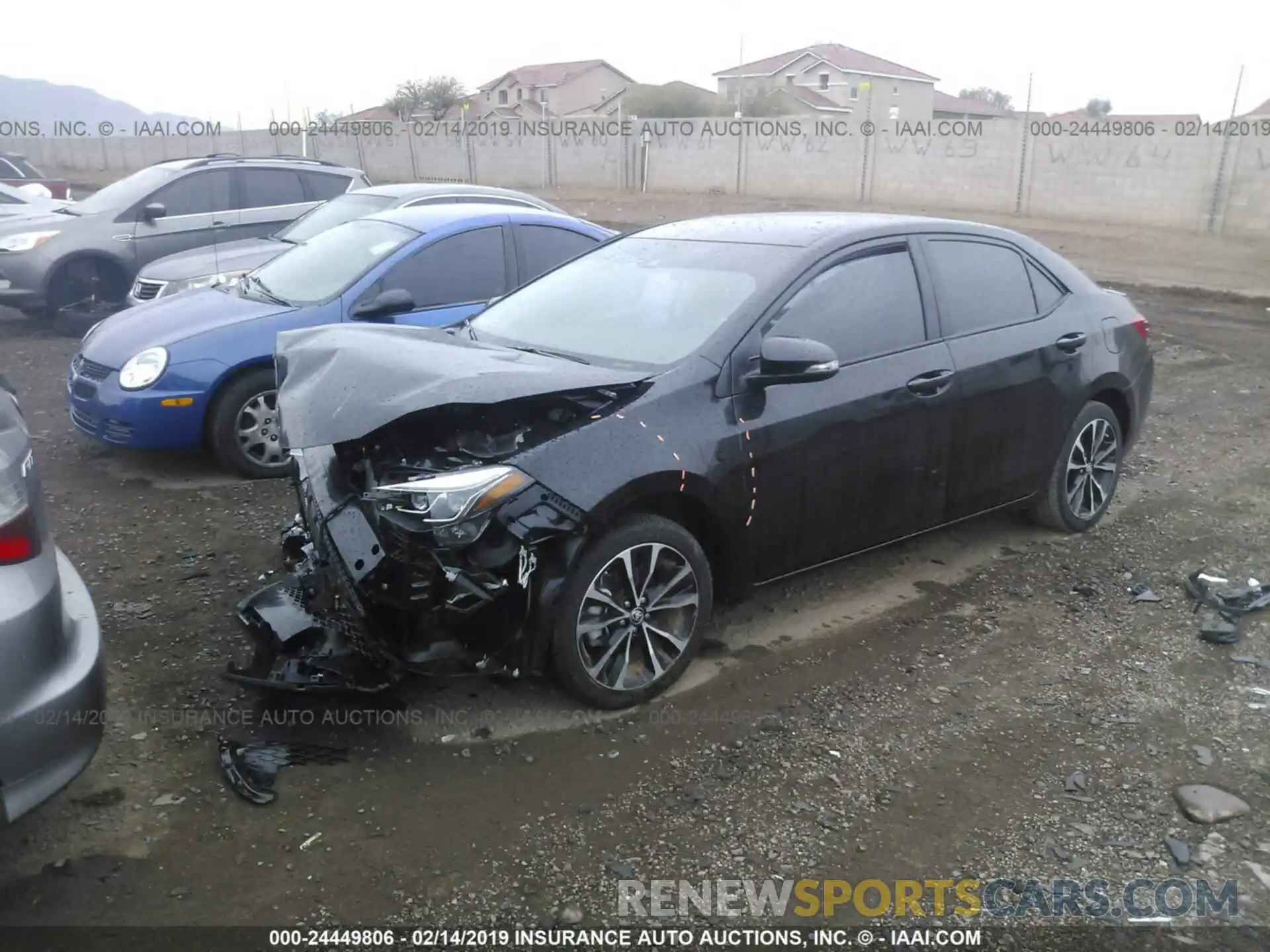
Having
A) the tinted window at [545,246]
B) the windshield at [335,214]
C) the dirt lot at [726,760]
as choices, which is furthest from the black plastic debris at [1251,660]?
the windshield at [335,214]

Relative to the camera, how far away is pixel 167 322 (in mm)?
6379

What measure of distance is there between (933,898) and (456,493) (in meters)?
1.90

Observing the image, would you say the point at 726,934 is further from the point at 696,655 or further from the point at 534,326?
the point at 534,326

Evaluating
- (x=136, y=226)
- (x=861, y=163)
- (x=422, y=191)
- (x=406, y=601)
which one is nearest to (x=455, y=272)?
(x=422, y=191)

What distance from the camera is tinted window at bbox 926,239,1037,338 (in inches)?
190

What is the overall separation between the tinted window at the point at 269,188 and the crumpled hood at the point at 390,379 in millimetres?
7780

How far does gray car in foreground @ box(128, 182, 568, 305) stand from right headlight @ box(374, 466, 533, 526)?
549cm

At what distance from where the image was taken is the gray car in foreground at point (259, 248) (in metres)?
8.60

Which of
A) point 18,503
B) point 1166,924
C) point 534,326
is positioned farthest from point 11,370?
point 1166,924

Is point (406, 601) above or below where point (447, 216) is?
below

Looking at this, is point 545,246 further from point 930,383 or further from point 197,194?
point 197,194

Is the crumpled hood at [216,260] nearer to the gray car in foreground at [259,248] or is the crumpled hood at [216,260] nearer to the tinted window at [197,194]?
the gray car in foreground at [259,248]

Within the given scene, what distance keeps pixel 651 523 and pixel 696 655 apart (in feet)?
2.63

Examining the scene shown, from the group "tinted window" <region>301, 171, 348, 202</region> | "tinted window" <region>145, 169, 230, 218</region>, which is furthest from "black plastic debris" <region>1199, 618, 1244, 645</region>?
"tinted window" <region>145, 169, 230, 218</region>
